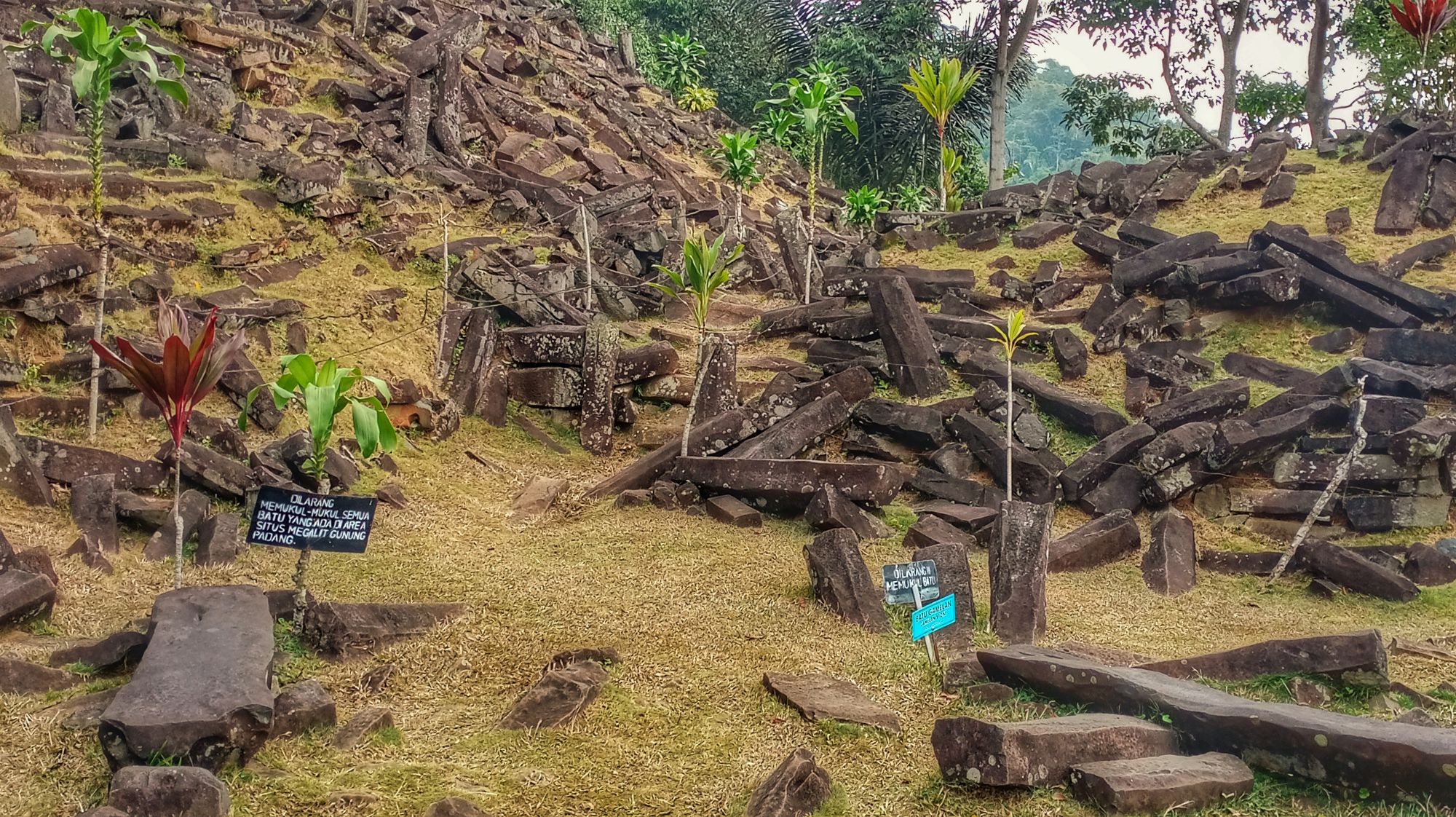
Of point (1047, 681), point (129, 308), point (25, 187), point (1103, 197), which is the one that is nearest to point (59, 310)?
point (129, 308)

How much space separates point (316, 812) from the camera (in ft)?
14.2

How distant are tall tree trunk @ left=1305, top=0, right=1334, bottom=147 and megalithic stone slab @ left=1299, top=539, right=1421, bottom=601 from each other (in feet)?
55.3

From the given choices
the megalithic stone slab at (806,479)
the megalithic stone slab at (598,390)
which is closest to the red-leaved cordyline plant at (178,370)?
the megalithic stone slab at (806,479)

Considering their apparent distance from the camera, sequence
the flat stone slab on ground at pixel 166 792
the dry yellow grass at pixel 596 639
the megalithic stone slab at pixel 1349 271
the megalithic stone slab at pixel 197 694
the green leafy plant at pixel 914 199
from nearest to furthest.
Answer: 1. the flat stone slab on ground at pixel 166 792
2. the megalithic stone slab at pixel 197 694
3. the dry yellow grass at pixel 596 639
4. the megalithic stone slab at pixel 1349 271
5. the green leafy plant at pixel 914 199

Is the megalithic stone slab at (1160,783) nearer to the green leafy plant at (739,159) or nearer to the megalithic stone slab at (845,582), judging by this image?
the megalithic stone slab at (845,582)

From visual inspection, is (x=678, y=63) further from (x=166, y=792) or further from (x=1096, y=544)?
(x=166, y=792)

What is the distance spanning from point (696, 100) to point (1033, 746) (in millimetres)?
26557

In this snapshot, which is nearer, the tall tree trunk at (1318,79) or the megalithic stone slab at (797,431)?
the megalithic stone slab at (797,431)

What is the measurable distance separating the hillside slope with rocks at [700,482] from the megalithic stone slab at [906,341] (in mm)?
64

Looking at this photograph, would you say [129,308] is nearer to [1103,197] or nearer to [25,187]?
[25,187]

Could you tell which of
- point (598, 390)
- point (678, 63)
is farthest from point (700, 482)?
point (678, 63)

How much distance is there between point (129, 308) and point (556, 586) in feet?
19.2

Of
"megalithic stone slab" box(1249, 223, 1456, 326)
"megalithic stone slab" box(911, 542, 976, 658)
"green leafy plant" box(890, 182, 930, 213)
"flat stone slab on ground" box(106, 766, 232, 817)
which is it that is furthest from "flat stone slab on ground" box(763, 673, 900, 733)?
"green leafy plant" box(890, 182, 930, 213)

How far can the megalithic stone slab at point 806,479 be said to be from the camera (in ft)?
30.9
